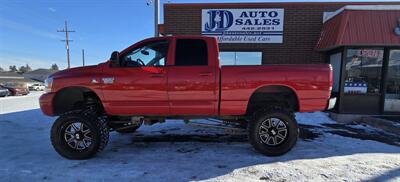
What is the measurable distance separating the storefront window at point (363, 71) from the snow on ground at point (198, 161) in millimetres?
3437

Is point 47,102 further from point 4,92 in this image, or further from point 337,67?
point 4,92

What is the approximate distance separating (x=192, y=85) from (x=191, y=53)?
629 mm

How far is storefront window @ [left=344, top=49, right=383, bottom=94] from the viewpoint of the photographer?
9273 millimetres

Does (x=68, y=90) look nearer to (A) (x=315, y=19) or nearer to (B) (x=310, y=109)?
(B) (x=310, y=109)

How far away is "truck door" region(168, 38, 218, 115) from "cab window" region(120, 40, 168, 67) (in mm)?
260

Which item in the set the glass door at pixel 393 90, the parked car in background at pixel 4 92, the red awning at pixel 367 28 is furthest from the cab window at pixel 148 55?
the parked car in background at pixel 4 92

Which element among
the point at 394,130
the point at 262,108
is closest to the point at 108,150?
the point at 262,108

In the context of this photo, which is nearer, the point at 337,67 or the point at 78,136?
the point at 78,136

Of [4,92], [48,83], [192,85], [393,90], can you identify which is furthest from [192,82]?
[4,92]

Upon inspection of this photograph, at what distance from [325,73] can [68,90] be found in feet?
15.5

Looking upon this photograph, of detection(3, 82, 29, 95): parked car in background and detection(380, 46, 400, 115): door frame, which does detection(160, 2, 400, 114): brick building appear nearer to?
detection(380, 46, 400, 115): door frame

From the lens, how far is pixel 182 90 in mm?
5074

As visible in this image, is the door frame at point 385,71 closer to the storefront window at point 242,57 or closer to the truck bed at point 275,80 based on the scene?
the storefront window at point 242,57

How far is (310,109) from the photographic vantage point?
514cm
